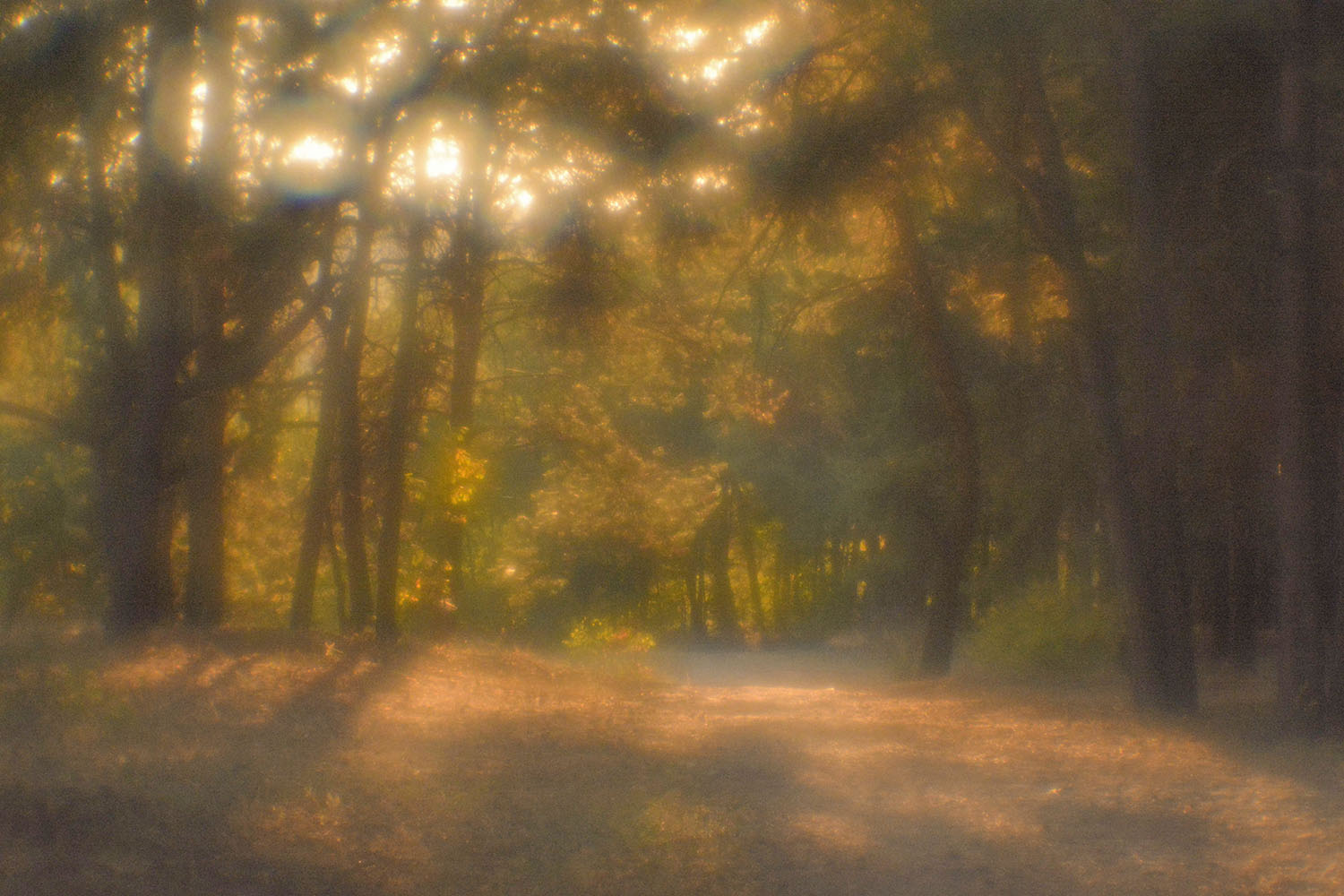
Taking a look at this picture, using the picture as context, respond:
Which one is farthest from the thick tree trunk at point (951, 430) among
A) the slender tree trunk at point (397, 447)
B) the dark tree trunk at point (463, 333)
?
the slender tree trunk at point (397, 447)

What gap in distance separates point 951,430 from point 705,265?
555 centimetres

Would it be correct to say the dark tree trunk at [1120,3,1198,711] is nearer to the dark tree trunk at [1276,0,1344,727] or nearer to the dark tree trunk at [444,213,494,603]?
the dark tree trunk at [1276,0,1344,727]

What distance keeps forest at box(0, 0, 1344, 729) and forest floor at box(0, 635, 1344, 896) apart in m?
2.39

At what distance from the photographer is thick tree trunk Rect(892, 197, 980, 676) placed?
1720 centimetres

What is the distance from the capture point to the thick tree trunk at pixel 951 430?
1720 cm

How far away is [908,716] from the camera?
1276 cm

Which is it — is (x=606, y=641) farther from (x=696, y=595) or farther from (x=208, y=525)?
(x=696, y=595)

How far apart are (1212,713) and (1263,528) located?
5.07 metres

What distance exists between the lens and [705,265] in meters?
15.5

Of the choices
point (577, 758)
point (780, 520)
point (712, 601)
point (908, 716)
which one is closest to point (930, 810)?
point (577, 758)

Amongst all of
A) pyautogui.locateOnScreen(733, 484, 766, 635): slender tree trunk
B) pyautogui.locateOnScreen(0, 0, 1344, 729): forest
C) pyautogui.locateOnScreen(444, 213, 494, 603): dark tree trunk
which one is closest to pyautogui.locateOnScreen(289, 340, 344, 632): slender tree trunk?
pyautogui.locateOnScreen(0, 0, 1344, 729): forest

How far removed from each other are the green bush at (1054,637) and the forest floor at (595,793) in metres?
5.42

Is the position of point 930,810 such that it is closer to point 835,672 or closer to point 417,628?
point 417,628

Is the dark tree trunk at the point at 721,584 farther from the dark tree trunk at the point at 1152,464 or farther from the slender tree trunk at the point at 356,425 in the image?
the dark tree trunk at the point at 1152,464
